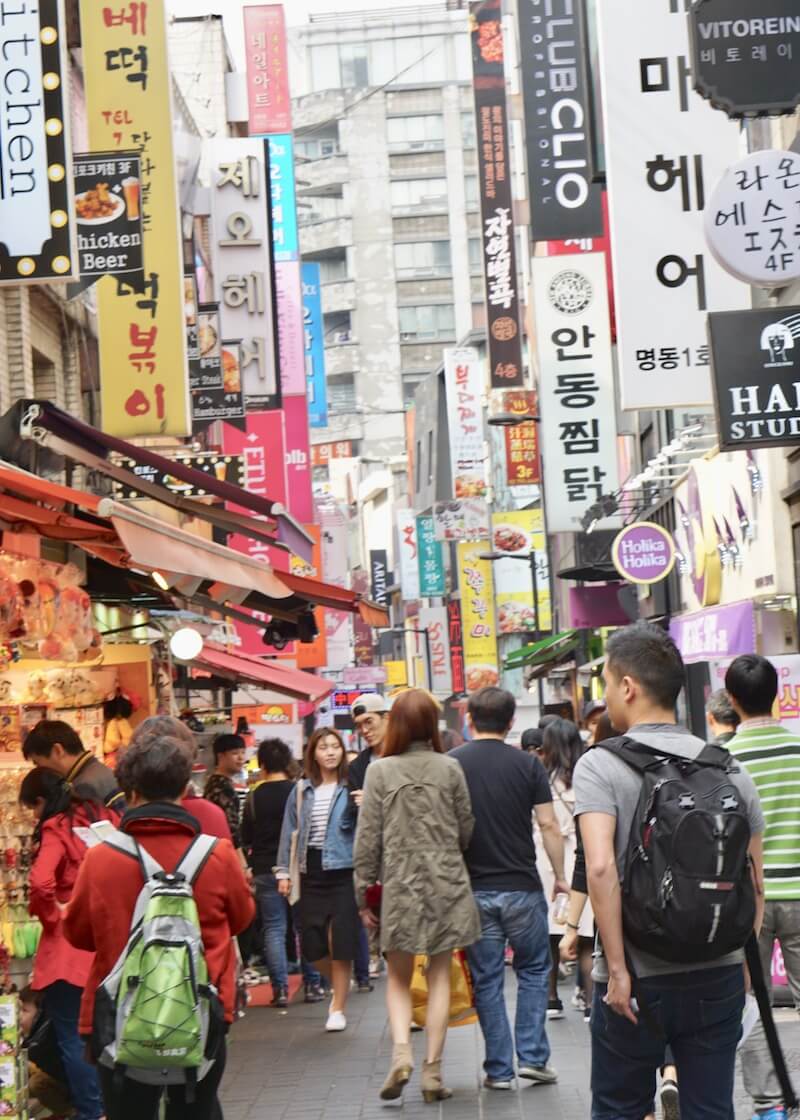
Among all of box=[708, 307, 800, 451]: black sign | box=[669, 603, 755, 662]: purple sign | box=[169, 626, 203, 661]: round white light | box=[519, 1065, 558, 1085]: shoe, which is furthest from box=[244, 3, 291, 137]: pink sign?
box=[519, 1065, 558, 1085]: shoe

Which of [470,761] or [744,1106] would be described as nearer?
[744,1106]

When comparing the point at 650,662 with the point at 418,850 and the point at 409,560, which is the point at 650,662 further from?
the point at 409,560

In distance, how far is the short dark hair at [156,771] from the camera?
5.87 m

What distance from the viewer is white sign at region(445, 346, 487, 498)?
51531mm

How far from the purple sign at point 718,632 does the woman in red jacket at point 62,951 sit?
815 centimetres

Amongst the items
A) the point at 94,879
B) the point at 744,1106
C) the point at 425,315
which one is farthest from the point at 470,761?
the point at 425,315

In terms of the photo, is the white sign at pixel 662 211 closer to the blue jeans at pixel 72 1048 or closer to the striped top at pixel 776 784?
the striped top at pixel 776 784

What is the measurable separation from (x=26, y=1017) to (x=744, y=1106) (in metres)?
3.26

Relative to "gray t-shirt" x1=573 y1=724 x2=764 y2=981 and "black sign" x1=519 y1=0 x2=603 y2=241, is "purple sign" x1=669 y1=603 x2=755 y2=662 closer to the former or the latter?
"black sign" x1=519 y1=0 x2=603 y2=241

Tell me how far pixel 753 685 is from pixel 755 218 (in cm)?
432

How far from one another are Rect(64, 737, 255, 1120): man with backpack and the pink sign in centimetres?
3290

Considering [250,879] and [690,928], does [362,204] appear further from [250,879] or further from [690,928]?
[690,928]

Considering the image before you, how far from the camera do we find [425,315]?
98.4m

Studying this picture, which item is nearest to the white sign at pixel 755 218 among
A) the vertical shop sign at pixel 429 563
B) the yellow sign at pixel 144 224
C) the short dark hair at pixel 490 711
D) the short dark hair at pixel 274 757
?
the short dark hair at pixel 490 711
